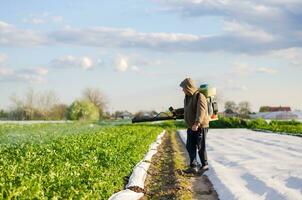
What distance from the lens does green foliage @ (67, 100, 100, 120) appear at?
98312 millimetres

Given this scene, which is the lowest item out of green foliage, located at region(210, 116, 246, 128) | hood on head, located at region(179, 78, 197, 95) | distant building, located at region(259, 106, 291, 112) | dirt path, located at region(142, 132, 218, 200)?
dirt path, located at region(142, 132, 218, 200)

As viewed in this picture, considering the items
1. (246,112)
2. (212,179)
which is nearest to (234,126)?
(212,179)

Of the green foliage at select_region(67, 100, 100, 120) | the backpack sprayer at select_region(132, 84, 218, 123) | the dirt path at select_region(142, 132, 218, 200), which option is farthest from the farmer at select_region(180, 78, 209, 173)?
the green foliage at select_region(67, 100, 100, 120)

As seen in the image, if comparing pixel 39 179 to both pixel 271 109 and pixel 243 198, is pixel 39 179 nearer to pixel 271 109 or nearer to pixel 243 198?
pixel 243 198

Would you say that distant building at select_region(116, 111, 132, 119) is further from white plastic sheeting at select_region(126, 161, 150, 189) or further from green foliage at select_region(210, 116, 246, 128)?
white plastic sheeting at select_region(126, 161, 150, 189)

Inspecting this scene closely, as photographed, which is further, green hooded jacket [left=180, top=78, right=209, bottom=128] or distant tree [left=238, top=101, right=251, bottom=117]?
distant tree [left=238, top=101, right=251, bottom=117]

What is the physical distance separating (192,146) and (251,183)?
228 centimetres

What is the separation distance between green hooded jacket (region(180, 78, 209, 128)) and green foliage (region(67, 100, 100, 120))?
8640 cm

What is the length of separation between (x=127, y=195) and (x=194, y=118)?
3760mm

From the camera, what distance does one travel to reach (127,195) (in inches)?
356

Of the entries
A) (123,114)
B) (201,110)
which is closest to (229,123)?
(201,110)

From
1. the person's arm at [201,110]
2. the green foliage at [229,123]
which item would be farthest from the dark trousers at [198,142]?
the green foliage at [229,123]

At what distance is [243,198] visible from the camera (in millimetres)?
9039

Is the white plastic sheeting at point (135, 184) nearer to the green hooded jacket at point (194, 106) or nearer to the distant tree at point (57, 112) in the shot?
the green hooded jacket at point (194, 106)
